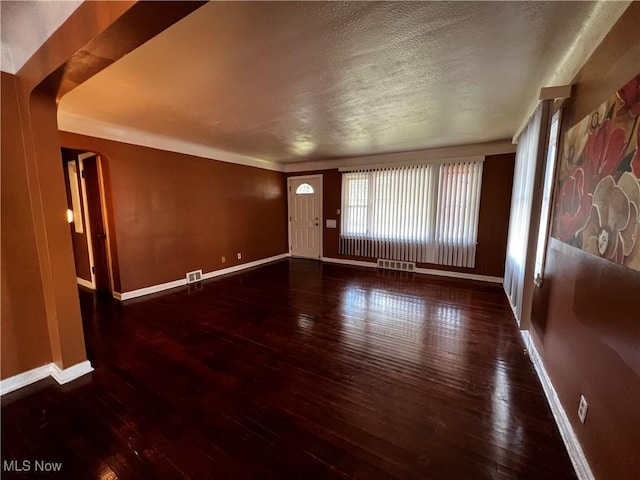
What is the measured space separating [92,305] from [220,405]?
119 inches

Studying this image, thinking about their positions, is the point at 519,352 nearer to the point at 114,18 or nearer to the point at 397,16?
the point at 397,16

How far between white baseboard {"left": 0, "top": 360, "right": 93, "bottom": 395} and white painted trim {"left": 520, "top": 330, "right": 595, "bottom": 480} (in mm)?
3304

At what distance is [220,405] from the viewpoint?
1836 millimetres

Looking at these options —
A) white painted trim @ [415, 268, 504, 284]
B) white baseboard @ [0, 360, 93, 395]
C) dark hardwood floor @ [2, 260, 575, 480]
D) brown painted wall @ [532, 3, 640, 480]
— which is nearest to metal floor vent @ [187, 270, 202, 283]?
dark hardwood floor @ [2, 260, 575, 480]

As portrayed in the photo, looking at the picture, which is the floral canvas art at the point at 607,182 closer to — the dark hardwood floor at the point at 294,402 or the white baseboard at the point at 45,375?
the dark hardwood floor at the point at 294,402

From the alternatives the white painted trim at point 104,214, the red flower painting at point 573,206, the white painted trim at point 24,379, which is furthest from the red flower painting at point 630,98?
the white painted trim at point 104,214

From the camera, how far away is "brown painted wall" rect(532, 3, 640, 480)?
41.8 inches

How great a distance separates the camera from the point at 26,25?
1.61 meters

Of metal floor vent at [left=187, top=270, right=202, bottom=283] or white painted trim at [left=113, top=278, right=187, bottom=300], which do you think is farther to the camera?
A: metal floor vent at [left=187, top=270, right=202, bottom=283]

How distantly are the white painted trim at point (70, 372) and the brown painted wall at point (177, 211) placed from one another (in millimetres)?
1876

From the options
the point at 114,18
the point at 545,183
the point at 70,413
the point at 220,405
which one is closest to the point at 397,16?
the point at 114,18

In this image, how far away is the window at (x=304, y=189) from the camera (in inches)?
253

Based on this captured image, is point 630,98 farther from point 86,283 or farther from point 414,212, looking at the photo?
point 86,283

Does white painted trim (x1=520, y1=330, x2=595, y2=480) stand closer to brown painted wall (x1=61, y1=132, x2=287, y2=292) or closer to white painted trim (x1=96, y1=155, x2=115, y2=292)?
brown painted wall (x1=61, y1=132, x2=287, y2=292)
